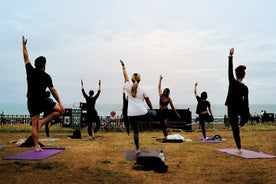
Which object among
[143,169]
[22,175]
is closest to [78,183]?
[22,175]

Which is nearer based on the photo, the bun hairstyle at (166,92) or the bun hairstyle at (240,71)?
the bun hairstyle at (240,71)

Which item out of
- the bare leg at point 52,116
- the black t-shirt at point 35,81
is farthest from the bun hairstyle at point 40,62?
the bare leg at point 52,116

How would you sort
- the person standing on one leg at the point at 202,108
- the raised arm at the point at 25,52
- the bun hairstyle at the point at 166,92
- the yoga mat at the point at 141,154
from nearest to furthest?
the yoga mat at the point at 141,154, the raised arm at the point at 25,52, the bun hairstyle at the point at 166,92, the person standing on one leg at the point at 202,108

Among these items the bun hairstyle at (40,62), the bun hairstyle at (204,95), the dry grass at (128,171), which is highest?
the bun hairstyle at (40,62)

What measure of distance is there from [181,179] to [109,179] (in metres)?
1.32

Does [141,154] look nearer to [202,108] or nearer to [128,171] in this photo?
[128,171]

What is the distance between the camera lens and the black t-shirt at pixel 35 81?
8.11 metres

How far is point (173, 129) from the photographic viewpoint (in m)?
21.3

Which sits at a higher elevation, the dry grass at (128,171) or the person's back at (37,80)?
the person's back at (37,80)

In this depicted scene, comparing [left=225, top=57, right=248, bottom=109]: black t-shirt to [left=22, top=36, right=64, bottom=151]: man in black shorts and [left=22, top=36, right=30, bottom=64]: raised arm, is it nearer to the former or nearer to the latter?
[left=22, top=36, right=64, bottom=151]: man in black shorts

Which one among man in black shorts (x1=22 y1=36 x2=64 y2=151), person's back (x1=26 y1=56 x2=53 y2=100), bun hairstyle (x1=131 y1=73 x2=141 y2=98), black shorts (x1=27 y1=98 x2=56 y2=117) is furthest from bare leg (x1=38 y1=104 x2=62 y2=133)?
bun hairstyle (x1=131 y1=73 x2=141 y2=98)

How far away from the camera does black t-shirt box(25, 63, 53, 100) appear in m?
8.11

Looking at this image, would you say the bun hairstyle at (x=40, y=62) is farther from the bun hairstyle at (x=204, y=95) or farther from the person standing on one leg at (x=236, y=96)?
the bun hairstyle at (x=204, y=95)

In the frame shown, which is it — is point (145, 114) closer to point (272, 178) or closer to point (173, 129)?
point (272, 178)
